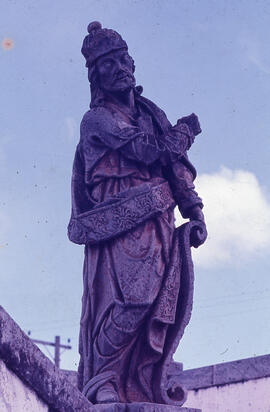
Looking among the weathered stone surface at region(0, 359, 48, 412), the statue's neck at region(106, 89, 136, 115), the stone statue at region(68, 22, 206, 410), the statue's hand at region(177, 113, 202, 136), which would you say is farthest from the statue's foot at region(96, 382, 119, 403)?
the statue's neck at region(106, 89, 136, 115)

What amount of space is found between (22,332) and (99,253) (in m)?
1.90

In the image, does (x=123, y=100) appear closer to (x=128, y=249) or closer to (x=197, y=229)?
(x=197, y=229)

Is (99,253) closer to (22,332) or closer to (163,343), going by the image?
(163,343)

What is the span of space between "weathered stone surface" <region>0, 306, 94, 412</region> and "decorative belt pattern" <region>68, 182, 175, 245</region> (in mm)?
1711

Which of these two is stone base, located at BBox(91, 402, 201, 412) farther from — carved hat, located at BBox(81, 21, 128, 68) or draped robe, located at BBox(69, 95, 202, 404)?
carved hat, located at BBox(81, 21, 128, 68)

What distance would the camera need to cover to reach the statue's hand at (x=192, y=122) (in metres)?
7.82

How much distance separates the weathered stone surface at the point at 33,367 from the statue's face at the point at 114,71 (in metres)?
2.81

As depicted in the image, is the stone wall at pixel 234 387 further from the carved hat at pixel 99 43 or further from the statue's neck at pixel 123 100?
the carved hat at pixel 99 43

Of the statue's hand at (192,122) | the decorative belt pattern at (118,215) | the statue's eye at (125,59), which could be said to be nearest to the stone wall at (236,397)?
the statue's hand at (192,122)

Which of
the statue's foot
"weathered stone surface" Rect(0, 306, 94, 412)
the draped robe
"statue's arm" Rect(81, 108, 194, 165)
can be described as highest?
"statue's arm" Rect(81, 108, 194, 165)

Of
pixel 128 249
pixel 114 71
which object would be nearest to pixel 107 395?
pixel 128 249

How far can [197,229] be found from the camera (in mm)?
7676

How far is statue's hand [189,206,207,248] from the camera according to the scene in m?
7.65

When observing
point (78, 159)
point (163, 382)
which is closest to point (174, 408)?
point (163, 382)
